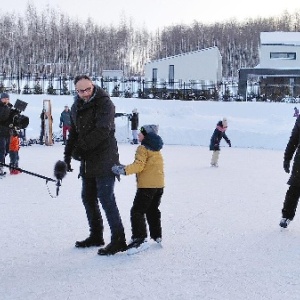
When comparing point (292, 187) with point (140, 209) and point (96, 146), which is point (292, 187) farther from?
point (96, 146)

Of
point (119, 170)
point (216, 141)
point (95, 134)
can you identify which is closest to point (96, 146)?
point (95, 134)

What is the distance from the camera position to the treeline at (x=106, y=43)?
225 ft

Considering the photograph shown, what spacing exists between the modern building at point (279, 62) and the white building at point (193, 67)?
11.1 feet

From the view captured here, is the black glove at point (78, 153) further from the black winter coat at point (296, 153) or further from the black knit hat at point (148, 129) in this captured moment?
the black winter coat at point (296, 153)

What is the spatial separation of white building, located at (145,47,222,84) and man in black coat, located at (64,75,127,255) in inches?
1517

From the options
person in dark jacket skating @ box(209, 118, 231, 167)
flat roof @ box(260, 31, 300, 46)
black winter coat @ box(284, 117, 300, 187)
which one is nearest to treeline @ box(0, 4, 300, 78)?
flat roof @ box(260, 31, 300, 46)

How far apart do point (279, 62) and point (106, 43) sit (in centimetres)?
4055

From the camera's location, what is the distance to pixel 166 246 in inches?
210

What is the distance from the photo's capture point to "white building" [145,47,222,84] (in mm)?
43812

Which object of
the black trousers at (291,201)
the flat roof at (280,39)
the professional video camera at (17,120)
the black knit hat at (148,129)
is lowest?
the black trousers at (291,201)

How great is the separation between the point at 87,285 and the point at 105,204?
995mm

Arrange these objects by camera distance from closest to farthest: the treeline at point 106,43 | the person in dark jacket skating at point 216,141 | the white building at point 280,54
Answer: the person in dark jacket skating at point 216,141
the white building at point 280,54
the treeline at point 106,43

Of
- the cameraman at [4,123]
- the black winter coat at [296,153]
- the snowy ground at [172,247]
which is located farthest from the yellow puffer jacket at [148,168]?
the black winter coat at [296,153]

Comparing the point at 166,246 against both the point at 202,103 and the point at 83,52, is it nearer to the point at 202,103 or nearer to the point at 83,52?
the point at 202,103
